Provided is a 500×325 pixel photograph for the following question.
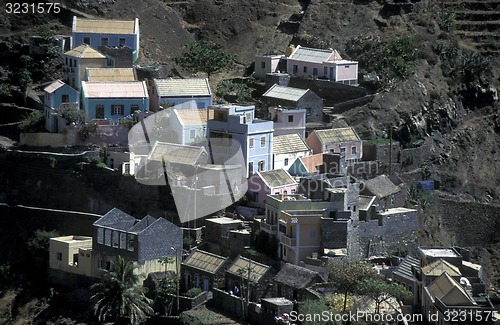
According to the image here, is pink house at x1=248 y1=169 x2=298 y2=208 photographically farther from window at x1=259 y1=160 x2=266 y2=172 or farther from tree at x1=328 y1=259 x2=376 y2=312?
tree at x1=328 y1=259 x2=376 y2=312

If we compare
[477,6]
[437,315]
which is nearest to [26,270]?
[437,315]

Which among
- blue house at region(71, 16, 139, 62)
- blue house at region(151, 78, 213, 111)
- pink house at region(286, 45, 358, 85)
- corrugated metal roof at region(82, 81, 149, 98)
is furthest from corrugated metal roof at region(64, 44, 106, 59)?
pink house at region(286, 45, 358, 85)

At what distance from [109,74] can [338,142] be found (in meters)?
11.9

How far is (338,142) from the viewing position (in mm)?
78500

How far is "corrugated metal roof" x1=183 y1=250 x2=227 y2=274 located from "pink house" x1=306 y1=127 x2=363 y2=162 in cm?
1052

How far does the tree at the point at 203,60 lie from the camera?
281 ft

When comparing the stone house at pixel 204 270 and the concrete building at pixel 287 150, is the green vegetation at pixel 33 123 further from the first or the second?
the stone house at pixel 204 270

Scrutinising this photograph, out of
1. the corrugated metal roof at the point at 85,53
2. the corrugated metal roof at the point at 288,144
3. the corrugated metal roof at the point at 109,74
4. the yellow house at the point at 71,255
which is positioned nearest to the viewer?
the yellow house at the point at 71,255

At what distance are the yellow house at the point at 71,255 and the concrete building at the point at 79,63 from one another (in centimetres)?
1065

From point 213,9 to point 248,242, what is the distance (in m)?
27.8

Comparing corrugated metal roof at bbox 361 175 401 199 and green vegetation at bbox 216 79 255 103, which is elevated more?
green vegetation at bbox 216 79 255 103

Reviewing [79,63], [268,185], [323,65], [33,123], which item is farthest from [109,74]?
[268,185]

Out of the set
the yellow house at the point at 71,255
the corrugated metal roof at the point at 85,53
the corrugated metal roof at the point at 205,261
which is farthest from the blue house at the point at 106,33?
the corrugated metal roof at the point at 205,261

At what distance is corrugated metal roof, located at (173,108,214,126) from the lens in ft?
254
